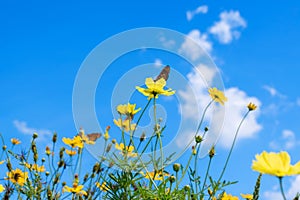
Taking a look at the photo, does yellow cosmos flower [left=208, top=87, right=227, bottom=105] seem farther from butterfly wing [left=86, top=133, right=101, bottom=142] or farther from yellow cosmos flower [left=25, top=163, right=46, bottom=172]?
yellow cosmos flower [left=25, top=163, right=46, bottom=172]

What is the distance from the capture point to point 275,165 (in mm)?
913

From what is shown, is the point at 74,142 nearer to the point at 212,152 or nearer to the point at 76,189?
the point at 76,189

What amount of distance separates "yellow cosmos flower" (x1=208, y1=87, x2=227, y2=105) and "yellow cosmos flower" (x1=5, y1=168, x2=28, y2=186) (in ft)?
3.85

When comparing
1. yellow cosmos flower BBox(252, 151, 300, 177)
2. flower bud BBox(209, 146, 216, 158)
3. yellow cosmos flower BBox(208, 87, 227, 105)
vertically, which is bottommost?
yellow cosmos flower BBox(252, 151, 300, 177)

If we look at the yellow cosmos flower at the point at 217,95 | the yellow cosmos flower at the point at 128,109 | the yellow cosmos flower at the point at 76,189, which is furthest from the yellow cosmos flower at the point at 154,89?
the yellow cosmos flower at the point at 76,189

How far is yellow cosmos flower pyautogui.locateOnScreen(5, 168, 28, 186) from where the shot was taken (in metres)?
2.35

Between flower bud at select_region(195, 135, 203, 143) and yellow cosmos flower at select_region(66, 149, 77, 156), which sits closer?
flower bud at select_region(195, 135, 203, 143)

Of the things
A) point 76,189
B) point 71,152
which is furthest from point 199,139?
point 71,152

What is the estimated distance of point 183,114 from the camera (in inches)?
76.7

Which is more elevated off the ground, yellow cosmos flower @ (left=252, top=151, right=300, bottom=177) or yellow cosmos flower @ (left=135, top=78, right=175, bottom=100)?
yellow cosmos flower @ (left=135, top=78, right=175, bottom=100)

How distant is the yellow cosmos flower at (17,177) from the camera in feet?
7.70

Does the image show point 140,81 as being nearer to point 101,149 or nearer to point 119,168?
point 101,149

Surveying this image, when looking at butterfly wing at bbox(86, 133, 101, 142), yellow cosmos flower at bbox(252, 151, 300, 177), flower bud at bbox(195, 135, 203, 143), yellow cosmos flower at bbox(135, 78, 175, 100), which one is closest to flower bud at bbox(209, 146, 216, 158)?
flower bud at bbox(195, 135, 203, 143)

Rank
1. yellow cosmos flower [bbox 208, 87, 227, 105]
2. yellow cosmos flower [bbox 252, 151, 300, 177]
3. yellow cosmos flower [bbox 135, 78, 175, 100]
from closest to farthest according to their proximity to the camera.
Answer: yellow cosmos flower [bbox 252, 151, 300, 177] < yellow cosmos flower [bbox 135, 78, 175, 100] < yellow cosmos flower [bbox 208, 87, 227, 105]
